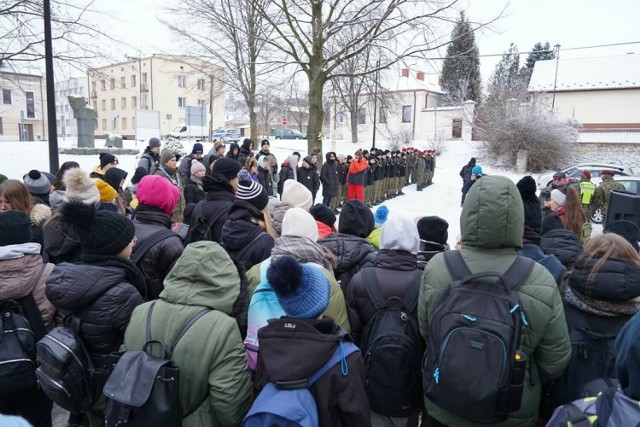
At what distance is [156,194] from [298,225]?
1.37 metres

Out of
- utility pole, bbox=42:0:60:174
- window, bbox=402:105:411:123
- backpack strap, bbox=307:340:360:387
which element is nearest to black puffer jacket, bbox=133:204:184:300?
backpack strap, bbox=307:340:360:387

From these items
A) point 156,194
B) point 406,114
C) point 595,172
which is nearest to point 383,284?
point 156,194

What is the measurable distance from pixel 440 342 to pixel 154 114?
2936 centimetres

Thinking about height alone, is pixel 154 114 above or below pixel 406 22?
below

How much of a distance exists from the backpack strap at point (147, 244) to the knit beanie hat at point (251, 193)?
84cm

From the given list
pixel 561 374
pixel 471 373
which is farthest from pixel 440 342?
pixel 561 374

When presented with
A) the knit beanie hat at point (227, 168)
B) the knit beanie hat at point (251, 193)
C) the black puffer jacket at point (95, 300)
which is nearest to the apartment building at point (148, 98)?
the knit beanie hat at point (227, 168)

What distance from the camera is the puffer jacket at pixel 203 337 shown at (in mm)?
2250

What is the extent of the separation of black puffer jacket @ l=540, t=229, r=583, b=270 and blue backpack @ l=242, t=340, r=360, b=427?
2546 mm

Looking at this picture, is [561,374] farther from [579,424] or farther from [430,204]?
[430,204]

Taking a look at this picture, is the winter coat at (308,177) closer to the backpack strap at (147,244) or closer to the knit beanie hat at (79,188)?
the knit beanie hat at (79,188)

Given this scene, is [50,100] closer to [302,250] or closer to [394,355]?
[302,250]

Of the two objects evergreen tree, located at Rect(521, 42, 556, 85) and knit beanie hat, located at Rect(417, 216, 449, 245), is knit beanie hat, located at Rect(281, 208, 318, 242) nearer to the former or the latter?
knit beanie hat, located at Rect(417, 216, 449, 245)

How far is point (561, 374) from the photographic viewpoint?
2432mm
